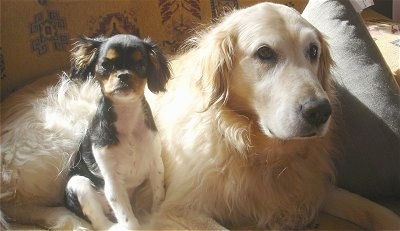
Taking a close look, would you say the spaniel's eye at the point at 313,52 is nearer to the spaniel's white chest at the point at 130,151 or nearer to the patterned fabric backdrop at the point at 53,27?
the spaniel's white chest at the point at 130,151

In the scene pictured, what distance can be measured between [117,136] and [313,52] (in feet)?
1.74

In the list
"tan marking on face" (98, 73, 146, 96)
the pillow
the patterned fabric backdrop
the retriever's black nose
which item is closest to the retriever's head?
the retriever's black nose

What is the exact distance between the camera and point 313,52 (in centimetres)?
118

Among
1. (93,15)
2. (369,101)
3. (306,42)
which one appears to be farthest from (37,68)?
(369,101)

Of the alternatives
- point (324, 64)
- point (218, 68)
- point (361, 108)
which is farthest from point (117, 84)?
point (361, 108)

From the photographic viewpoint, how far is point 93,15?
154cm

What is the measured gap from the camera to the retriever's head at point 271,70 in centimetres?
104

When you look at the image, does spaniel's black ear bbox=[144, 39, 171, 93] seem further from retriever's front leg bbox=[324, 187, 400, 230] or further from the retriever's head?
retriever's front leg bbox=[324, 187, 400, 230]

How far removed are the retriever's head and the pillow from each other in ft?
0.36

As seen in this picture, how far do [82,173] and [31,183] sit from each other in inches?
7.0

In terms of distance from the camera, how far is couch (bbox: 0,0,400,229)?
1.28 m

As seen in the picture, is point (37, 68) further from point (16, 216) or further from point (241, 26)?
point (241, 26)

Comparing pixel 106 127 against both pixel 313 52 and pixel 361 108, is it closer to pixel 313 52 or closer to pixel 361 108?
pixel 313 52

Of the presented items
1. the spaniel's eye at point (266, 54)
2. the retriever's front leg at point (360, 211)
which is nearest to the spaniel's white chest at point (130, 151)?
the spaniel's eye at point (266, 54)
